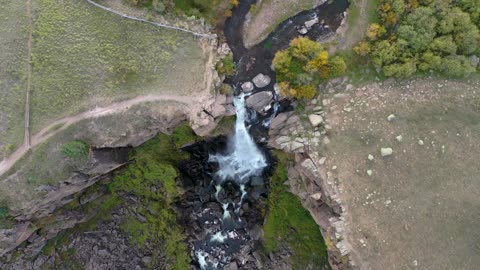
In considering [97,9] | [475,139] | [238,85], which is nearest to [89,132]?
[97,9]

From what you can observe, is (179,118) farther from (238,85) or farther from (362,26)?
(362,26)

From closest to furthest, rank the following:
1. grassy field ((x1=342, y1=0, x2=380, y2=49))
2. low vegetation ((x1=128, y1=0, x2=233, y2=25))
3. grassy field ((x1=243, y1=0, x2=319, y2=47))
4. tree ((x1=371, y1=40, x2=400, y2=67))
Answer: tree ((x1=371, y1=40, x2=400, y2=67)) < low vegetation ((x1=128, y1=0, x2=233, y2=25)) < grassy field ((x1=342, y1=0, x2=380, y2=49)) < grassy field ((x1=243, y1=0, x2=319, y2=47))

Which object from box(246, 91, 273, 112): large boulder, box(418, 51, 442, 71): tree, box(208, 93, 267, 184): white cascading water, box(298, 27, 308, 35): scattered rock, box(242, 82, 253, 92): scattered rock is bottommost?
box(208, 93, 267, 184): white cascading water

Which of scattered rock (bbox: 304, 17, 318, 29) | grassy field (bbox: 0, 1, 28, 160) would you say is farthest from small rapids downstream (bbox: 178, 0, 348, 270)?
grassy field (bbox: 0, 1, 28, 160)

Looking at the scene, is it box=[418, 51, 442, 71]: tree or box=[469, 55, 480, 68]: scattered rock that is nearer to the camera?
box=[418, 51, 442, 71]: tree

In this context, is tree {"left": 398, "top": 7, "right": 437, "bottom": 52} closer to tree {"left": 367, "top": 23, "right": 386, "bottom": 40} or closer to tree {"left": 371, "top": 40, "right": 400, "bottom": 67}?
tree {"left": 371, "top": 40, "right": 400, "bottom": 67}

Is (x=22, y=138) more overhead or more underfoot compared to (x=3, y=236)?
more overhead

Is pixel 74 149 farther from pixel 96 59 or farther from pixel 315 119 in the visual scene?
pixel 315 119
